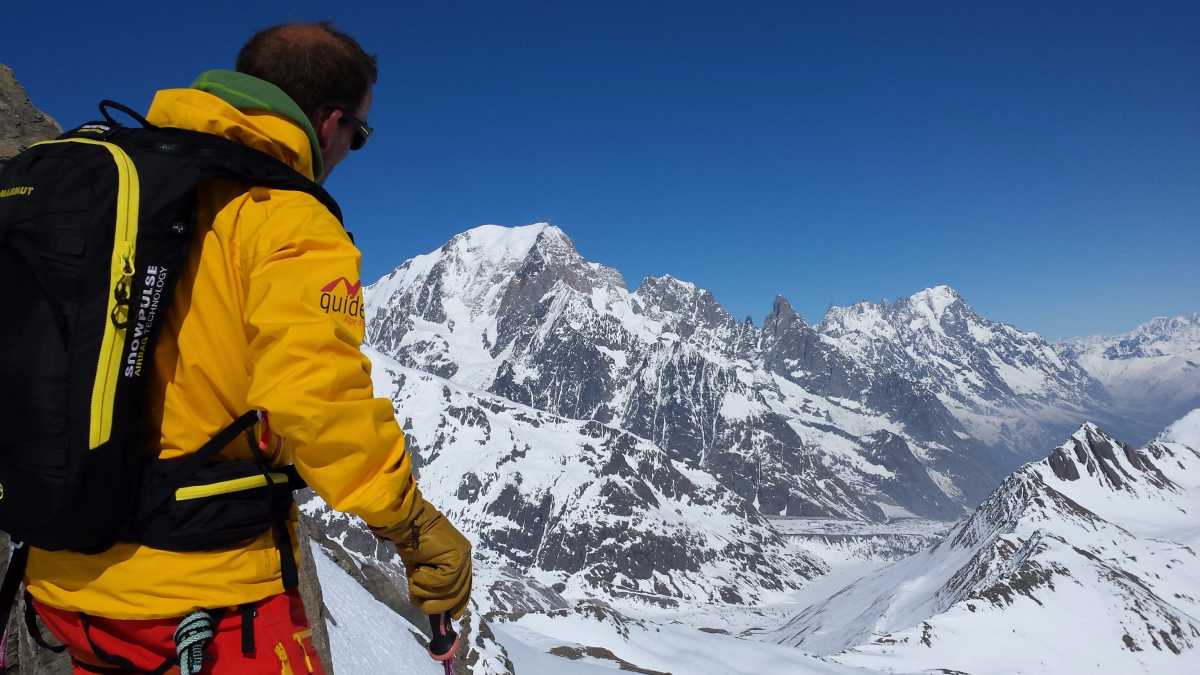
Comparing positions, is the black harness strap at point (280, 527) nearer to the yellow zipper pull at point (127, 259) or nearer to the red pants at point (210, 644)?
the red pants at point (210, 644)

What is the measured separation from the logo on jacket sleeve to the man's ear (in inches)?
52.8

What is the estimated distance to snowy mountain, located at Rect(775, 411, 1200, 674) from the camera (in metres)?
103

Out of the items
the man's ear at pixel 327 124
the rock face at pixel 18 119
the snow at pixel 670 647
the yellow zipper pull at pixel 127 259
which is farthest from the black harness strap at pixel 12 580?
the snow at pixel 670 647

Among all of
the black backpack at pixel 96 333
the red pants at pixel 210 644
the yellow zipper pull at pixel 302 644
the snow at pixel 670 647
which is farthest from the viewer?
the snow at pixel 670 647

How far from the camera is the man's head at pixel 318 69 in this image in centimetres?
400

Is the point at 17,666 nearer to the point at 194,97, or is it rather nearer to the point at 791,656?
the point at 194,97

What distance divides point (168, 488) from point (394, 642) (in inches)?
776

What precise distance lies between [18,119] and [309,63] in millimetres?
12410

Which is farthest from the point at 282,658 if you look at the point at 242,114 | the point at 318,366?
the point at 242,114

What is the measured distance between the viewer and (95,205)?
9.99 feet

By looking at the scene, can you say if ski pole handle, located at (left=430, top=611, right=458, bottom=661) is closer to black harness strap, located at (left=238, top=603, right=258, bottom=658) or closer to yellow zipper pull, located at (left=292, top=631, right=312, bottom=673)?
yellow zipper pull, located at (left=292, top=631, right=312, bottom=673)

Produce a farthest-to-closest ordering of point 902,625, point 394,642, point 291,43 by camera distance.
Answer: point 902,625 < point 394,642 < point 291,43

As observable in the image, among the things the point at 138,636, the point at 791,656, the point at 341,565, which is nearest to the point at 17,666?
the point at 138,636

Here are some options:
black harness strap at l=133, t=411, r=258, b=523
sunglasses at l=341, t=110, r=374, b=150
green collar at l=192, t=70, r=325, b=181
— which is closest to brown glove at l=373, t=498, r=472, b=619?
black harness strap at l=133, t=411, r=258, b=523
